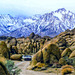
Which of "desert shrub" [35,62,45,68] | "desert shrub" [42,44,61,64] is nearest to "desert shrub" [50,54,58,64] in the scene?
"desert shrub" [42,44,61,64]

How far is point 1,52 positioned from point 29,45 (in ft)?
193

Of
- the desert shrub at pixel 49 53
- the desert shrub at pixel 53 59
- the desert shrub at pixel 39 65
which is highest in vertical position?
the desert shrub at pixel 49 53

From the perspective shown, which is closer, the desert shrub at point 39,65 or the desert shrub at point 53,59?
the desert shrub at point 39,65

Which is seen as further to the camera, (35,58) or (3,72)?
(35,58)

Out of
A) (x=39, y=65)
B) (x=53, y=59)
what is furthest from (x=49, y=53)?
(x=39, y=65)

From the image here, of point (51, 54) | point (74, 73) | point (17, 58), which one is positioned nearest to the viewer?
point (74, 73)

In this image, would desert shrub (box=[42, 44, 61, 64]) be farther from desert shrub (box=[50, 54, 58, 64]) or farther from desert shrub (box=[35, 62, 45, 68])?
desert shrub (box=[35, 62, 45, 68])

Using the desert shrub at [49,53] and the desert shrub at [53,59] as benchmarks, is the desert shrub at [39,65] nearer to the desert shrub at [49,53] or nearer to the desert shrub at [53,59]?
the desert shrub at [49,53]

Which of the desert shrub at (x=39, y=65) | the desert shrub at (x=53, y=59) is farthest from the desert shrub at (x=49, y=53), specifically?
the desert shrub at (x=39, y=65)

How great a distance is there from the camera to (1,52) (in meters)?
42.9

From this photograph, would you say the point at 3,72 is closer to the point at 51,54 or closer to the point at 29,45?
the point at 51,54

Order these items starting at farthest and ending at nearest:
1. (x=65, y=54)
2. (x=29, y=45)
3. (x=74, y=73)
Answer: (x=29, y=45) < (x=65, y=54) < (x=74, y=73)

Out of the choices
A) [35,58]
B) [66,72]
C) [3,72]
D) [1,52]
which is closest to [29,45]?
[1,52]

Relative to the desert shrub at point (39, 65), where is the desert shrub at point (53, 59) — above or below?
above
